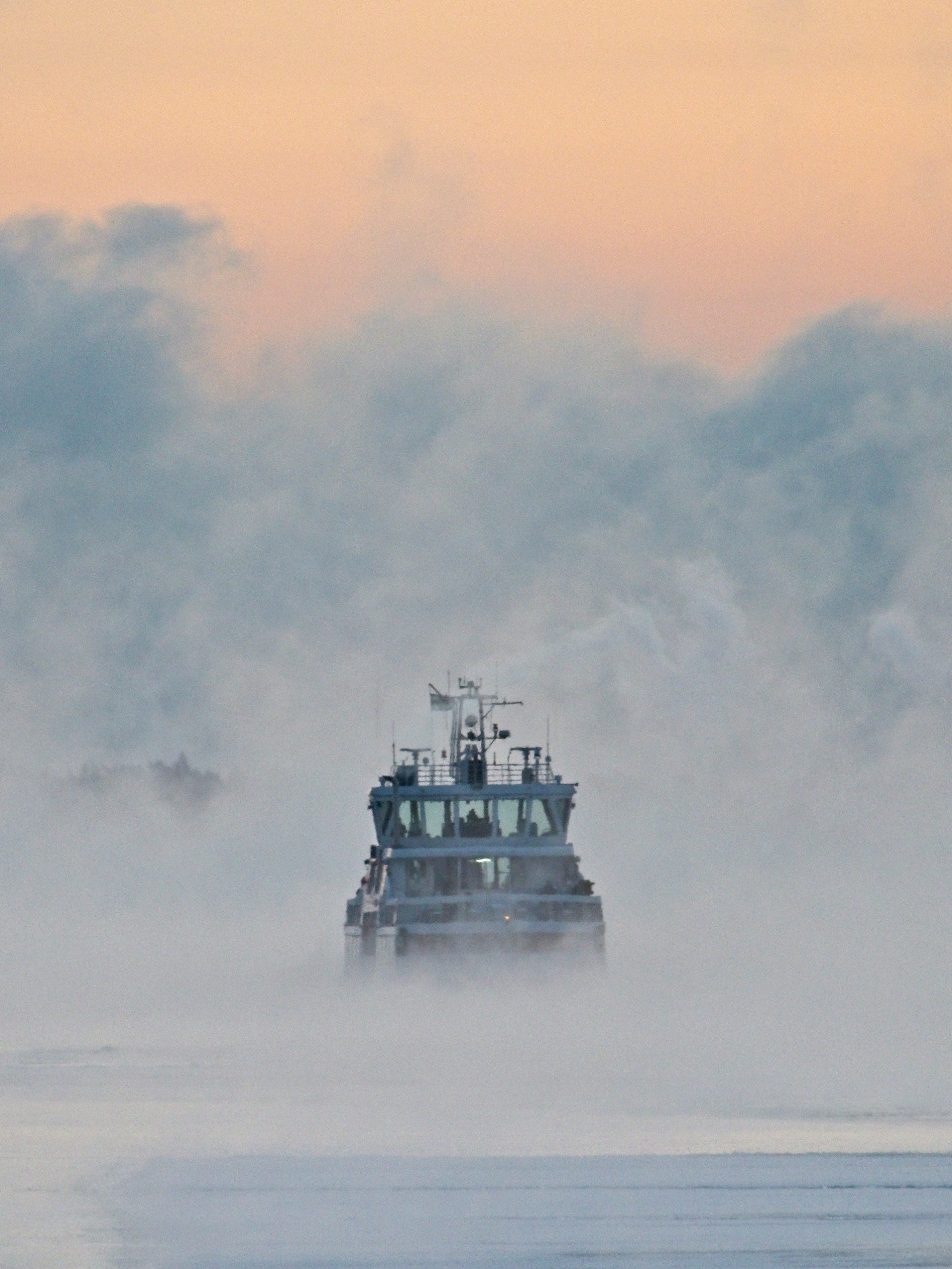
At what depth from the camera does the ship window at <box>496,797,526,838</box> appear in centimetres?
10400

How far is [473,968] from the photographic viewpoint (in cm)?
9869

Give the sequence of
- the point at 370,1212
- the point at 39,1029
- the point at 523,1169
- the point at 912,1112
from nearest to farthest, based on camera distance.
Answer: the point at 370,1212, the point at 523,1169, the point at 912,1112, the point at 39,1029

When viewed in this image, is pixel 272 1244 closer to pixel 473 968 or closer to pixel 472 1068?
pixel 472 1068

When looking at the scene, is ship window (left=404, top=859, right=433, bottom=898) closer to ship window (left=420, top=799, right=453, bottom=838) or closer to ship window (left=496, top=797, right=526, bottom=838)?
ship window (left=420, top=799, right=453, bottom=838)

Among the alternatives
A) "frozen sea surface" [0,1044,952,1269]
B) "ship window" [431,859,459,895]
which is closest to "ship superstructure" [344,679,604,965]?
"ship window" [431,859,459,895]

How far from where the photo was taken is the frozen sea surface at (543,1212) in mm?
44938

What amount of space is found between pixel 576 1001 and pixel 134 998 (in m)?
37.2

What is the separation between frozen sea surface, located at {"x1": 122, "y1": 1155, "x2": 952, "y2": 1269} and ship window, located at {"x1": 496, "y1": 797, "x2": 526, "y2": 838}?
47457mm

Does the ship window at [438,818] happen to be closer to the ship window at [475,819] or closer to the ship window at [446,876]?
the ship window at [475,819]

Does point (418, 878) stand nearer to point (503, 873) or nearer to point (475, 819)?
point (503, 873)

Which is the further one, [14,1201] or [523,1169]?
[523,1169]

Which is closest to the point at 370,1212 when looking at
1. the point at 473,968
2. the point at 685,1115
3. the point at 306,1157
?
the point at 306,1157

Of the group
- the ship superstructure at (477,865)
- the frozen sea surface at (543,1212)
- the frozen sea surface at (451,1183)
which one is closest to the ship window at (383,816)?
the ship superstructure at (477,865)

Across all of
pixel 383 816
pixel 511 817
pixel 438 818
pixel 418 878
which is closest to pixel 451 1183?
Result: pixel 418 878
